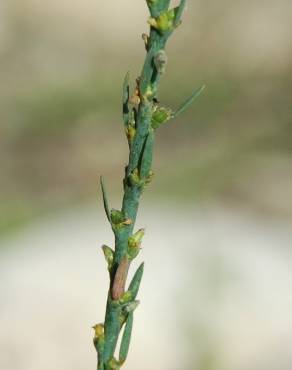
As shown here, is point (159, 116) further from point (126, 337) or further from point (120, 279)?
point (126, 337)

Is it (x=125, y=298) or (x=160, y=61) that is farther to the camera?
(x=125, y=298)

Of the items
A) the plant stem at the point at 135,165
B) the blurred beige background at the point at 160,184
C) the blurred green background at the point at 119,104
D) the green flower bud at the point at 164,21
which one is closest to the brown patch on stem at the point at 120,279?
the plant stem at the point at 135,165

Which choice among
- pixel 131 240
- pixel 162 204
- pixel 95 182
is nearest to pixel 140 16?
pixel 95 182

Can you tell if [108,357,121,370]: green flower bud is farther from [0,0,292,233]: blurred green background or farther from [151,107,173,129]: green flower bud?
[0,0,292,233]: blurred green background

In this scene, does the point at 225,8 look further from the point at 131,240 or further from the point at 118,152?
the point at 131,240

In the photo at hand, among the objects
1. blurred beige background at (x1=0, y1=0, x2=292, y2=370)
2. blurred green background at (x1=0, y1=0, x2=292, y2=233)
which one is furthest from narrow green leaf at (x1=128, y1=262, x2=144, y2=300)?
blurred green background at (x1=0, y1=0, x2=292, y2=233)

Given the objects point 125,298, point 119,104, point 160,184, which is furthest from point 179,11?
point 119,104

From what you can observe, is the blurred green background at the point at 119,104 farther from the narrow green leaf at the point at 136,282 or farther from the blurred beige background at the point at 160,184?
the narrow green leaf at the point at 136,282
